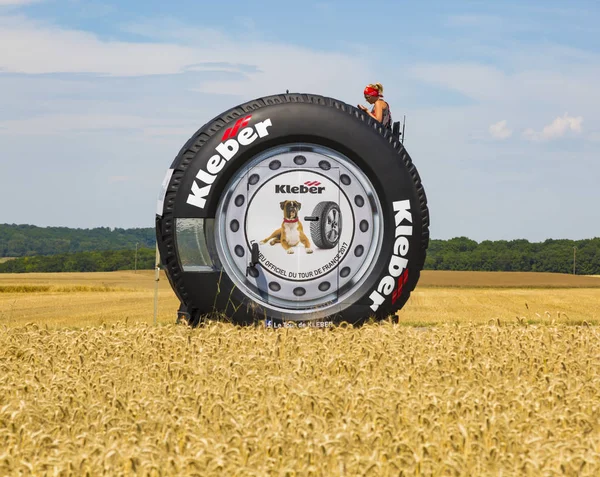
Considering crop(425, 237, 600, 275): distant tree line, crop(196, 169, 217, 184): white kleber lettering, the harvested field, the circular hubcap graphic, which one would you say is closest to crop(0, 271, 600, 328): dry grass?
the circular hubcap graphic

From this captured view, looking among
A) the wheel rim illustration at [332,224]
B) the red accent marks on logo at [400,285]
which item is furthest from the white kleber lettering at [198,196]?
the red accent marks on logo at [400,285]

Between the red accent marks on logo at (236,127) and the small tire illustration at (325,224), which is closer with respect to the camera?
the small tire illustration at (325,224)

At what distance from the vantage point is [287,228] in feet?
32.5

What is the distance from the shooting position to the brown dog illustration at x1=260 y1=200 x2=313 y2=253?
988cm

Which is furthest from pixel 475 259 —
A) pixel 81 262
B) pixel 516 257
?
pixel 81 262

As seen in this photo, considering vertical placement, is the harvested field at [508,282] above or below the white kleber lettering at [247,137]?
below

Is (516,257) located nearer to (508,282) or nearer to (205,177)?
(508,282)

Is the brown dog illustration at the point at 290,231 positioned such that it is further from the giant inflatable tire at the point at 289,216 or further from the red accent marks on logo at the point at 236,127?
the red accent marks on logo at the point at 236,127

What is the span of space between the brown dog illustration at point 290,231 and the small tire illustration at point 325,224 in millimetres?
127

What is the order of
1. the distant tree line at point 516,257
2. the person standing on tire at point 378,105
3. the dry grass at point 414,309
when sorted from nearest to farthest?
the person standing on tire at point 378,105 → the dry grass at point 414,309 → the distant tree line at point 516,257

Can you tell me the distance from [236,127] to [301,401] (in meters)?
4.53

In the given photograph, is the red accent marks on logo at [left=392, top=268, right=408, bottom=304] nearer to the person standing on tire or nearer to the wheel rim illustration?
the wheel rim illustration

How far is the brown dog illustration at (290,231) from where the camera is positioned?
988cm

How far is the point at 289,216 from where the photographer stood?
32.5ft
